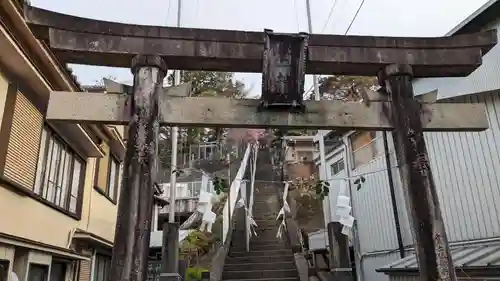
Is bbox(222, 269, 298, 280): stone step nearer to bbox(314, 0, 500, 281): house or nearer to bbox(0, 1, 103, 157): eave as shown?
bbox(314, 0, 500, 281): house

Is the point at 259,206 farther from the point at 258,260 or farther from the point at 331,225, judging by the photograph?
the point at 331,225

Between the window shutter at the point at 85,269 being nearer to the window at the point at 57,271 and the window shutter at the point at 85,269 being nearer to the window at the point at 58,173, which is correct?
the window at the point at 57,271

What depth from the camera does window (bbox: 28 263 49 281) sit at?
7.80 metres

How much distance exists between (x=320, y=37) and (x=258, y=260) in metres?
8.84

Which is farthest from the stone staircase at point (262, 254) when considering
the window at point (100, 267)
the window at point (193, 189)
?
the window at point (193, 189)

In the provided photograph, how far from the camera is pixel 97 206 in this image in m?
11.9

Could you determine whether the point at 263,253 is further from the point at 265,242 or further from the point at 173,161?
the point at 173,161

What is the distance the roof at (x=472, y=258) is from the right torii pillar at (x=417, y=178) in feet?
8.43

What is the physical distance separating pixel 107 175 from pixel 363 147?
29.4 ft

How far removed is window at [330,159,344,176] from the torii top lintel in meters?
10.5

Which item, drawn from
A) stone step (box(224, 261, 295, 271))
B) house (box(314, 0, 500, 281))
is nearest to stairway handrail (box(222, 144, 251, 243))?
stone step (box(224, 261, 295, 271))

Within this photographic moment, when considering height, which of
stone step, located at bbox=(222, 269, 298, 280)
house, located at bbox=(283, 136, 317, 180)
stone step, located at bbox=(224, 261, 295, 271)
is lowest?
stone step, located at bbox=(222, 269, 298, 280)

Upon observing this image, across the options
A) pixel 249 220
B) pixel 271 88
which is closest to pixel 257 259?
pixel 249 220

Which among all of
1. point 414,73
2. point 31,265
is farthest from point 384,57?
point 31,265
